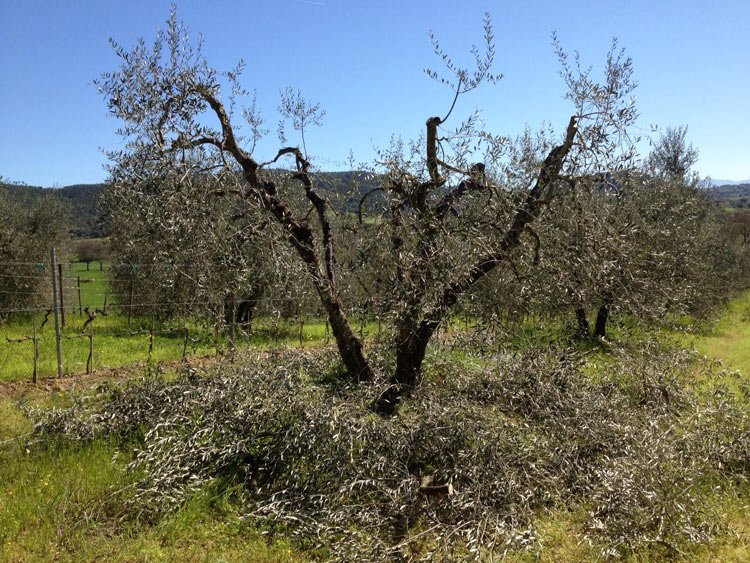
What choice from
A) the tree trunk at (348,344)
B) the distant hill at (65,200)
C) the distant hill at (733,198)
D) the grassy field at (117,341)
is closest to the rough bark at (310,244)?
the tree trunk at (348,344)

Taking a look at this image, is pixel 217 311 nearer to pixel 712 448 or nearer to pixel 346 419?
pixel 346 419

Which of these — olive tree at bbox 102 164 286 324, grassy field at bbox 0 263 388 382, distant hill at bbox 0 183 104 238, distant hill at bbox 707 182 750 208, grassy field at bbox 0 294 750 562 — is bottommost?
grassy field at bbox 0 294 750 562

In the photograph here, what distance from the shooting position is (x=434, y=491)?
16.6 ft

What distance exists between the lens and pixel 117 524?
479 cm

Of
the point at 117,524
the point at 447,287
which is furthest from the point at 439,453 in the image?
the point at 117,524

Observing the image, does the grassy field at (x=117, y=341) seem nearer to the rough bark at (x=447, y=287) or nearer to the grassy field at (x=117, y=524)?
the rough bark at (x=447, y=287)

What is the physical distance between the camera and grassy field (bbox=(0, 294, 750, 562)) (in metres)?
4.44

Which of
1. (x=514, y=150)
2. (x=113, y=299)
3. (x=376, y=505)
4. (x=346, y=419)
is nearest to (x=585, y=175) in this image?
(x=514, y=150)

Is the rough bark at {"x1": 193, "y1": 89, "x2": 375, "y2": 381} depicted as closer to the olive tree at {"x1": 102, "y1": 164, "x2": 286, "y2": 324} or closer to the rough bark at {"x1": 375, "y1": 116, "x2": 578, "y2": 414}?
the olive tree at {"x1": 102, "y1": 164, "x2": 286, "y2": 324}

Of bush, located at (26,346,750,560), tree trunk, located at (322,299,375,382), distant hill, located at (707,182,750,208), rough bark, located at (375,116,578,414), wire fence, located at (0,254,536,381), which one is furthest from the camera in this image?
distant hill, located at (707,182,750,208)

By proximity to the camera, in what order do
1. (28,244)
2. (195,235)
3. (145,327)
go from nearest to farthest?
(195,235), (145,327), (28,244)

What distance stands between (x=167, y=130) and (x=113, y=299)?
15.1 meters

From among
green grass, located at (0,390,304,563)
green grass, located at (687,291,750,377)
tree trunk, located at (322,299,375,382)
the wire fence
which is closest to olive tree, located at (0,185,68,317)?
the wire fence

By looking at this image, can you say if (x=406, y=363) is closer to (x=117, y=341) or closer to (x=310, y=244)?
(x=310, y=244)
